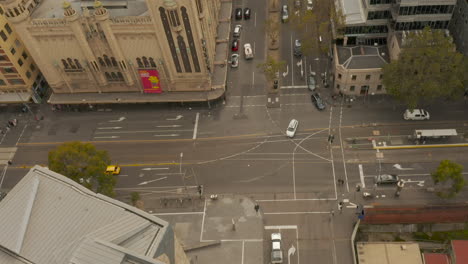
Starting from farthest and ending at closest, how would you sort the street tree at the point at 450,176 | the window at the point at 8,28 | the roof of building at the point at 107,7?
the window at the point at 8,28 < the roof of building at the point at 107,7 < the street tree at the point at 450,176

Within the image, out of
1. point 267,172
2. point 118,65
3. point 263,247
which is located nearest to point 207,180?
point 267,172

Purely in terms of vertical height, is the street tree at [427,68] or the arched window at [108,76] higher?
the arched window at [108,76]

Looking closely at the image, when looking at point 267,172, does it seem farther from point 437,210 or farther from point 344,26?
point 344,26

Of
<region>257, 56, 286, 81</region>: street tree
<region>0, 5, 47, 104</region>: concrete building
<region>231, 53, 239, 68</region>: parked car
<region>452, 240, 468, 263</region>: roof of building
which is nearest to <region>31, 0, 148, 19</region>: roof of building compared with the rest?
<region>0, 5, 47, 104</region>: concrete building

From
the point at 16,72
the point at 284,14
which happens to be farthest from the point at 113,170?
the point at 284,14

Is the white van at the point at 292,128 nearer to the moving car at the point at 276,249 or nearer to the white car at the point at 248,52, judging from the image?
the moving car at the point at 276,249

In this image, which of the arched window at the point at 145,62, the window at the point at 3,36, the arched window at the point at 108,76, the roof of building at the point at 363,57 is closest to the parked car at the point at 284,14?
the roof of building at the point at 363,57
